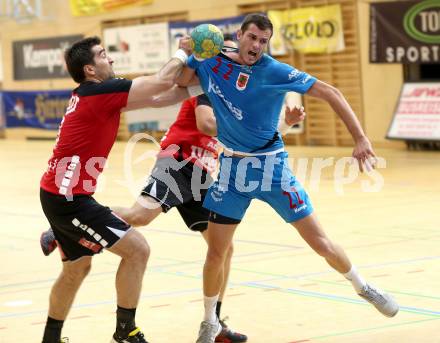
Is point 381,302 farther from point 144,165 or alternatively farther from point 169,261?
point 144,165

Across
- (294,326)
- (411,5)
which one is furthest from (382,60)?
(294,326)

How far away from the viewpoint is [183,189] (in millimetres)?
7387

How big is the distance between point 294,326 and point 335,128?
16.1 metres

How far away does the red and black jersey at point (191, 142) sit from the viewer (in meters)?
7.61

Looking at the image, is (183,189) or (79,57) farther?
(183,189)

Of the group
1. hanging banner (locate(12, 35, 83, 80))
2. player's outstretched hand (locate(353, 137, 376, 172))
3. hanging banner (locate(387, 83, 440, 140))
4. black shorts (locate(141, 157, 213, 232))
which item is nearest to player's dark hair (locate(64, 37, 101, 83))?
black shorts (locate(141, 157, 213, 232))

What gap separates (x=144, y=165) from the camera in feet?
65.4

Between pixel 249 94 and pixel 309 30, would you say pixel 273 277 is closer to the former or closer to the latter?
pixel 249 94

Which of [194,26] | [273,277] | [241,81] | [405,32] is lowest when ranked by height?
[273,277]

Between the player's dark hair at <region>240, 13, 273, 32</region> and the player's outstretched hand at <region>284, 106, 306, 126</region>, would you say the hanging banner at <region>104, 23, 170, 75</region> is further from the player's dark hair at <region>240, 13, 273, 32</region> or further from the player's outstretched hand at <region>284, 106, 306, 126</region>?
the player's dark hair at <region>240, 13, 273, 32</region>

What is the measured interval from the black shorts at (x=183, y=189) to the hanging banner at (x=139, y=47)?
18.0m

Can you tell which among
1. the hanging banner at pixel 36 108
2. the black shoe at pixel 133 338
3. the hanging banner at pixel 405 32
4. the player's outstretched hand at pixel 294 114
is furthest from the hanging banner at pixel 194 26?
the black shoe at pixel 133 338

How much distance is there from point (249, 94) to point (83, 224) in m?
1.32

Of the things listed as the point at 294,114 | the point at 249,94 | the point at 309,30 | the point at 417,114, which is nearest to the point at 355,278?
the point at 294,114
